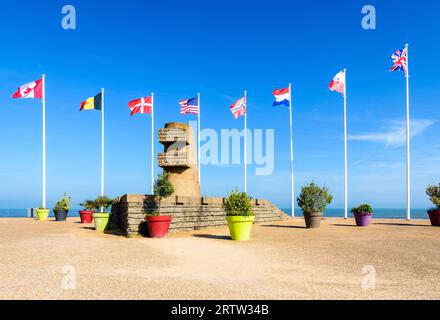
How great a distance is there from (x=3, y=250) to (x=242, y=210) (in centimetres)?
762

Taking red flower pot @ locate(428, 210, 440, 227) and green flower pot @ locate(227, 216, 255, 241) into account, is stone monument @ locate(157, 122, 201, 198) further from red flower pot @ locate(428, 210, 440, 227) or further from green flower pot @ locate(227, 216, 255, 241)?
red flower pot @ locate(428, 210, 440, 227)

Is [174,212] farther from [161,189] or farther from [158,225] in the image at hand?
[158,225]

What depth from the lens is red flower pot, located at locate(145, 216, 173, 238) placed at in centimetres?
1394

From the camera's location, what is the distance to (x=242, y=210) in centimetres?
1350

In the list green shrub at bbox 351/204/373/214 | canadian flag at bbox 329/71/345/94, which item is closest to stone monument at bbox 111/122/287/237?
green shrub at bbox 351/204/373/214

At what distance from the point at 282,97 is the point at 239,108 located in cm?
335

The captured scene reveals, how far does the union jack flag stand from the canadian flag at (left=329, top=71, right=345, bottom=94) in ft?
12.1

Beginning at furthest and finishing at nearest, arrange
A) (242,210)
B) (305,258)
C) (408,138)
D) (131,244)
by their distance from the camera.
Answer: (408,138)
(242,210)
(131,244)
(305,258)

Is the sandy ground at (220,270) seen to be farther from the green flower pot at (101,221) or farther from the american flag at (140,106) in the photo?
the american flag at (140,106)

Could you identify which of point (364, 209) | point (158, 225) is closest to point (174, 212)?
point (158, 225)

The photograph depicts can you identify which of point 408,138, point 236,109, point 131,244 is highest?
point 236,109
